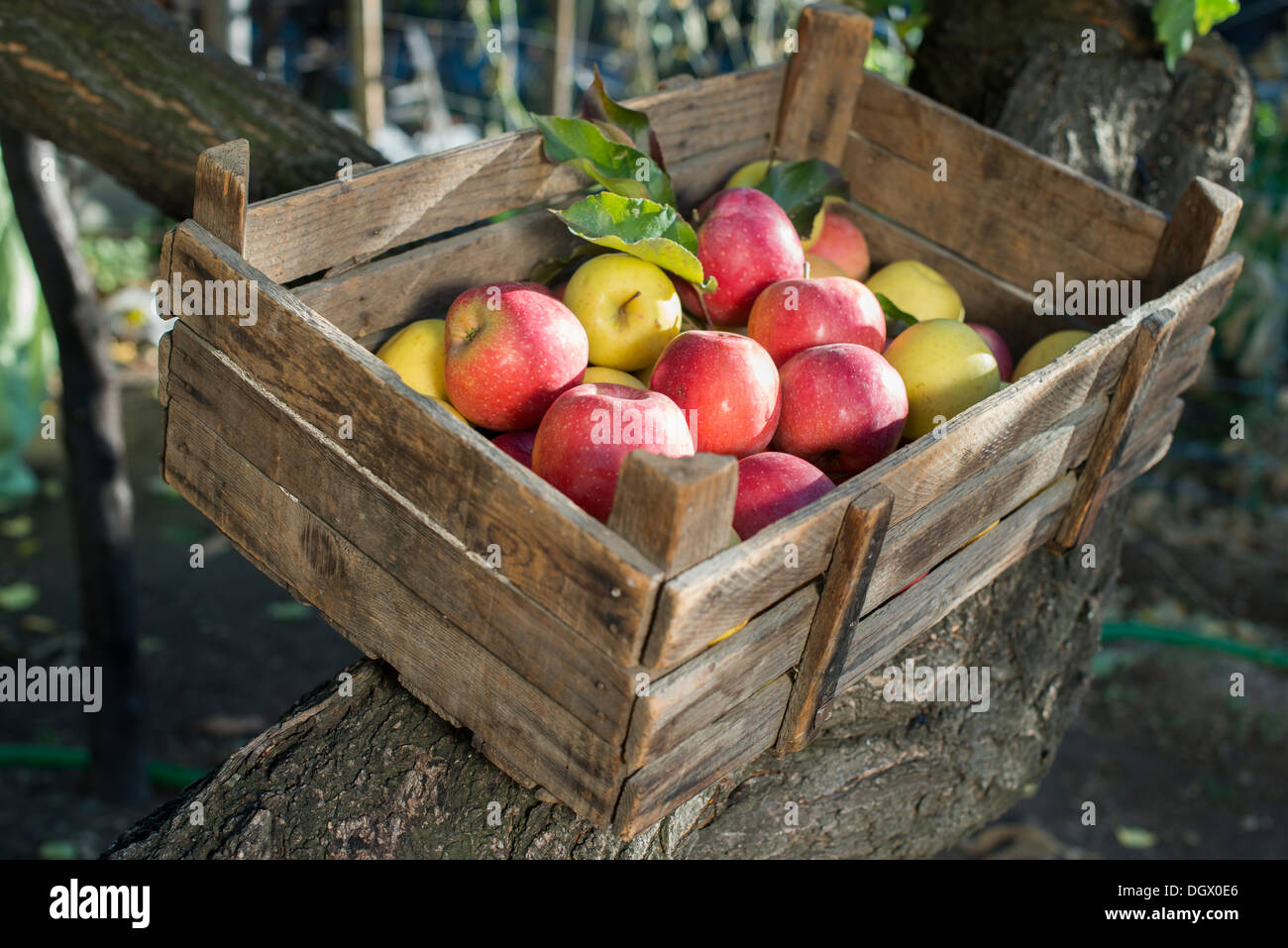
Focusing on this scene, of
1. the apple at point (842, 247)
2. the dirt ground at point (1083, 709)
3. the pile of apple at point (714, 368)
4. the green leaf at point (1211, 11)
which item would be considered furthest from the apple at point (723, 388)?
the dirt ground at point (1083, 709)

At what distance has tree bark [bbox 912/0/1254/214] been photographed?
8.20ft

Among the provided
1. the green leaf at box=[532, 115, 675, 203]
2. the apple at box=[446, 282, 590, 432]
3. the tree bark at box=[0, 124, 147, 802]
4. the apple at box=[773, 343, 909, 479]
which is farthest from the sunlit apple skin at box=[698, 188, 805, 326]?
the tree bark at box=[0, 124, 147, 802]

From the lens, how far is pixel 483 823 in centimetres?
154

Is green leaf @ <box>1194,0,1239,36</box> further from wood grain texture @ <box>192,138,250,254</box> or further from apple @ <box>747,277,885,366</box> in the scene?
wood grain texture @ <box>192,138,250,254</box>

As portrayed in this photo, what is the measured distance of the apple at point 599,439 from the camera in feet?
4.69

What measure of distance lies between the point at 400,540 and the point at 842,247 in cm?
121

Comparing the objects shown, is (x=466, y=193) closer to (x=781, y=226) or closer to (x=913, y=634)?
(x=781, y=226)

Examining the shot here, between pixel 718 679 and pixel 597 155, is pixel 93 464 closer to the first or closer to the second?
pixel 597 155

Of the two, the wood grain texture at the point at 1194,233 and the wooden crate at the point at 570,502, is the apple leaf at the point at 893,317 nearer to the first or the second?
the wooden crate at the point at 570,502

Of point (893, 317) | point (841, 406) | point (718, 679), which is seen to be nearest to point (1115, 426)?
point (893, 317)

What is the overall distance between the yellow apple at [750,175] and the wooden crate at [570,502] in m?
0.13

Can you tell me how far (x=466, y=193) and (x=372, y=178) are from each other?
20 centimetres

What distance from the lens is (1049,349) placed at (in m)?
2.02

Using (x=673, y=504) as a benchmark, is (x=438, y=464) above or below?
below
